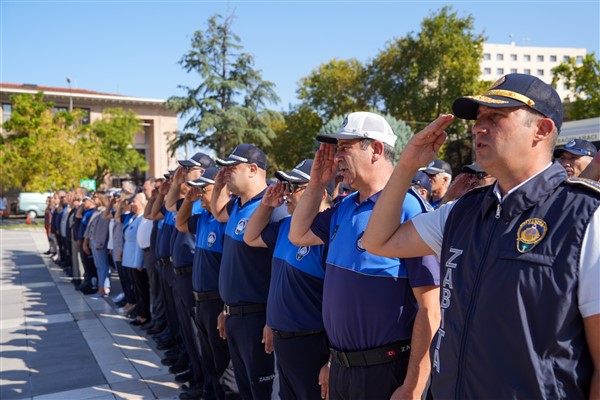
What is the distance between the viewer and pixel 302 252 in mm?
3180

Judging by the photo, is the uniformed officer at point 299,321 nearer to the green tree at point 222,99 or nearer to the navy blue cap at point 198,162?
the navy blue cap at point 198,162

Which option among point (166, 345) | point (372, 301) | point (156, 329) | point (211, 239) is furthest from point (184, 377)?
point (372, 301)

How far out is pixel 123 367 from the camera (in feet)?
19.4

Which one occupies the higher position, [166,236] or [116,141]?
[116,141]

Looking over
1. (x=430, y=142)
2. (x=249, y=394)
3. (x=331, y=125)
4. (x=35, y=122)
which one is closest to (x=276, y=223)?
(x=249, y=394)

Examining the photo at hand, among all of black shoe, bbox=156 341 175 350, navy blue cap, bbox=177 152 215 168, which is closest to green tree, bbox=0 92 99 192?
black shoe, bbox=156 341 175 350

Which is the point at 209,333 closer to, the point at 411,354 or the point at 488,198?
the point at 411,354

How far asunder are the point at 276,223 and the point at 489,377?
2261 millimetres

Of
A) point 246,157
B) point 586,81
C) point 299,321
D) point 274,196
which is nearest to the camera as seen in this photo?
point 299,321

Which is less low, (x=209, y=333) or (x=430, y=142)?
(x=430, y=142)

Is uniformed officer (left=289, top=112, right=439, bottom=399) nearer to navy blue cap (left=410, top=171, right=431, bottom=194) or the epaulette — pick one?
the epaulette

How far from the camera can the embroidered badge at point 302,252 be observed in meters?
3.17

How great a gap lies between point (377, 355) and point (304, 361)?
843mm

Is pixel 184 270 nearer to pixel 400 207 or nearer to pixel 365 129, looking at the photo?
pixel 365 129
